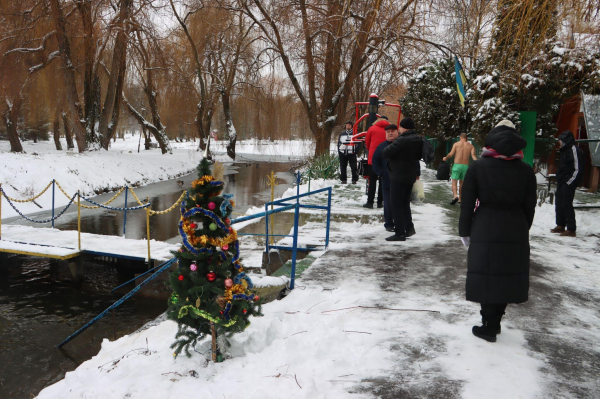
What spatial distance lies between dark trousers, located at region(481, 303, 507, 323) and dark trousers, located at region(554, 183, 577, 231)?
15.8 ft

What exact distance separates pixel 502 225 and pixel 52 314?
23.8 feet

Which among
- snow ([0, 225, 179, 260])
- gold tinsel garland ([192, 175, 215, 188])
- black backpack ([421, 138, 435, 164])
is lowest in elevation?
snow ([0, 225, 179, 260])

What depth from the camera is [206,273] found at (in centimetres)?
362

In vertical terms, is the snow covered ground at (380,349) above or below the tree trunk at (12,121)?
below

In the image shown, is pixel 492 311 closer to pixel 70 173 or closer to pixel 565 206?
pixel 565 206

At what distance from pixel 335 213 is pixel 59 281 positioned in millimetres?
5774

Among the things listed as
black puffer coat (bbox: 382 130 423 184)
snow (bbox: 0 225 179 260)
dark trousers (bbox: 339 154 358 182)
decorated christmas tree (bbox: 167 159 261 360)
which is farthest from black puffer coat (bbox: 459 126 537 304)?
dark trousers (bbox: 339 154 358 182)

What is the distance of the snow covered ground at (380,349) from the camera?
3.36 meters

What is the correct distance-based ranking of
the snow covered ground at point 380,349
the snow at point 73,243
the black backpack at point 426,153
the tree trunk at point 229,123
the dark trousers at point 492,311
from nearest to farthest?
the snow covered ground at point 380,349
the dark trousers at point 492,311
the black backpack at point 426,153
the snow at point 73,243
the tree trunk at point 229,123

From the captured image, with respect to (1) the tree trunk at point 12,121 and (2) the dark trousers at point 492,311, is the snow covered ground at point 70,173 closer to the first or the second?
(1) the tree trunk at point 12,121

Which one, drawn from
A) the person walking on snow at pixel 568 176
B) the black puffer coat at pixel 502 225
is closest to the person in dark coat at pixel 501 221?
the black puffer coat at pixel 502 225

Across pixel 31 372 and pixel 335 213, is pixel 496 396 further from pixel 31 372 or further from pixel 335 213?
pixel 335 213

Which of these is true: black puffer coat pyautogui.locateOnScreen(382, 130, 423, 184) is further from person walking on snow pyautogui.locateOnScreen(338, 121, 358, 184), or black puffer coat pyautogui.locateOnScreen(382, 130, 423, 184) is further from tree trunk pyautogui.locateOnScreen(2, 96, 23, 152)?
tree trunk pyautogui.locateOnScreen(2, 96, 23, 152)

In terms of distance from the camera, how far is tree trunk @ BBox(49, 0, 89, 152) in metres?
20.1
